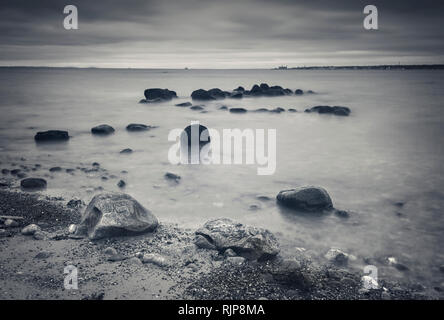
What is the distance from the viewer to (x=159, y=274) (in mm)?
4090

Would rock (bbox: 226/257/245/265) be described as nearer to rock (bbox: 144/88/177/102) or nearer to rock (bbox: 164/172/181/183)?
rock (bbox: 164/172/181/183)

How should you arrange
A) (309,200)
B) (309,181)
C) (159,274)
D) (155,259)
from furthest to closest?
(309,181) → (309,200) → (155,259) → (159,274)

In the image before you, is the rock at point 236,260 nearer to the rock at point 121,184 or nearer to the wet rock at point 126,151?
the rock at point 121,184

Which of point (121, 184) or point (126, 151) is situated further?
point (126, 151)

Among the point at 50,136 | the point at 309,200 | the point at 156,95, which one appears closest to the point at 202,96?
the point at 156,95

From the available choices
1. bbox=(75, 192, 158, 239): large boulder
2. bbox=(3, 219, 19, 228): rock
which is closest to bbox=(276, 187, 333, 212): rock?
bbox=(75, 192, 158, 239): large boulder

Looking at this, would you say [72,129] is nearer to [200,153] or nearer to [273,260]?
[200,153]

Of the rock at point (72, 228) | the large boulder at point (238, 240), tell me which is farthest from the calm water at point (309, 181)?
Result: the rock at point (72, 228)

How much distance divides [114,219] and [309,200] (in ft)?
12.3

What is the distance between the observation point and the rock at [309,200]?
21.1 ft

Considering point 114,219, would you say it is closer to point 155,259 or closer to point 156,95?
point 155,259

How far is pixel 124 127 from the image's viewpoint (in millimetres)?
17234
